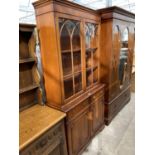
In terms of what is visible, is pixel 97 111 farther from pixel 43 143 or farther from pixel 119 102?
pixel 43 143

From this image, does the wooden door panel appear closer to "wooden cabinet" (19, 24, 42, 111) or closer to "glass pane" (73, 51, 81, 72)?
"glass pane" (73, 51, 81, 72)

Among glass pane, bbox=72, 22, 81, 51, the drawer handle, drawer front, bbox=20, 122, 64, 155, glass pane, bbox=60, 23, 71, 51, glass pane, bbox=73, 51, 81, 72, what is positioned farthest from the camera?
glass pane, bbox=73, 51, 81, 72

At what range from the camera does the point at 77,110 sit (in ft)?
5.73

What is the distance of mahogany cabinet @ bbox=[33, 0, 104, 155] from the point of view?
1434 millimetres

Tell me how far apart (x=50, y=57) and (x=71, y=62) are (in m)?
0.28

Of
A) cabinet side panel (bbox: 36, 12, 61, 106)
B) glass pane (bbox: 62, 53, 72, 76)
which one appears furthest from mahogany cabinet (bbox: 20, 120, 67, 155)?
glass pane (bbox: 62, 53, 72, 76)

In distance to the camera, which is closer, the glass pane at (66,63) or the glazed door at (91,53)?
the glass pane at (66,63)

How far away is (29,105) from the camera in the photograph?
1.67m

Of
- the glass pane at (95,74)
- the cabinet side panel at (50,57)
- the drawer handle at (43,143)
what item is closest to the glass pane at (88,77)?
the glass pane at (95,74)

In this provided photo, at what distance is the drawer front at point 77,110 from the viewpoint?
1.61m

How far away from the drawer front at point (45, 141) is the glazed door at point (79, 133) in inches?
7.7

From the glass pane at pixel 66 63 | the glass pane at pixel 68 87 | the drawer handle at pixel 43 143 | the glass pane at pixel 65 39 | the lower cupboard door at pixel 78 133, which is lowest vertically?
the lower cupboard door at pixel 78 133

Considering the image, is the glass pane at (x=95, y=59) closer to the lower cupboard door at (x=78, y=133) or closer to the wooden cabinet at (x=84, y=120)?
the wooden cabinet at (x=84, y=120)
